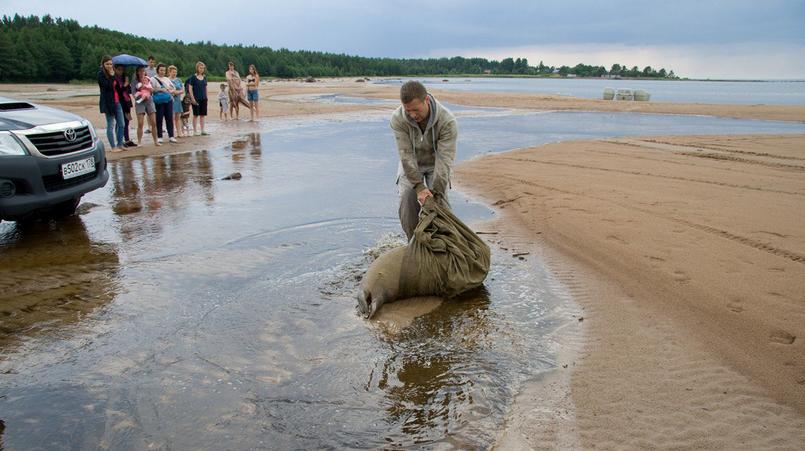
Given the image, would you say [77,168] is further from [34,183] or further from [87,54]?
[87,54]

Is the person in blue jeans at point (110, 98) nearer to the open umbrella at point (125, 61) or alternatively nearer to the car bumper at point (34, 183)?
the open umbrella at point (125, 61)

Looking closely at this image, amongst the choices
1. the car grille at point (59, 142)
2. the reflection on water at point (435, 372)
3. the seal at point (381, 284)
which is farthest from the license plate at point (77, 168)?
the reflection on water at point (435, 372)

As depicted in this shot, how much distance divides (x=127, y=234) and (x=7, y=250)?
3.97ft

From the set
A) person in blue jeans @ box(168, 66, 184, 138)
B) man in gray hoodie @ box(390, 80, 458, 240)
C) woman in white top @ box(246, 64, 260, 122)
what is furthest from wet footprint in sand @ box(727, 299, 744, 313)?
woman in white top @ box(246, 64, 260, 122)

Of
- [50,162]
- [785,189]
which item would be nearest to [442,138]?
[50,162]

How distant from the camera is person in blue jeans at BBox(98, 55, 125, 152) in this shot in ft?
38.2

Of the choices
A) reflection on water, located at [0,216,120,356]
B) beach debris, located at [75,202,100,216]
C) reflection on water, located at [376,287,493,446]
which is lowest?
beach debris, located at [75,202,100,216]

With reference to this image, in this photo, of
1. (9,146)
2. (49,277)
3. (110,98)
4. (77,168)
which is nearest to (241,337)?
(49,277)

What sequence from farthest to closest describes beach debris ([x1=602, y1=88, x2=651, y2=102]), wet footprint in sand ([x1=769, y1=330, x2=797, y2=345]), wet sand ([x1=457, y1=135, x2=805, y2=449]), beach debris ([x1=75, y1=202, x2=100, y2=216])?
beach debris ([x1=602, y1=88, x2=651, y2=102]) → beach debris ([x1=75, y1=202, x2=100, y2=216]) → wet footprint in sand ([x1=769, y1=330, x2=797, y2=345]) → wet sand ([x1=457, y1=135, x2=805, y2=449])

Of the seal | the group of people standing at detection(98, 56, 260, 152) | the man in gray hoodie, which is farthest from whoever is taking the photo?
the group of people standing at detection(98, 56, 260, 152)

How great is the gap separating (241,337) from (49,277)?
2475 mm

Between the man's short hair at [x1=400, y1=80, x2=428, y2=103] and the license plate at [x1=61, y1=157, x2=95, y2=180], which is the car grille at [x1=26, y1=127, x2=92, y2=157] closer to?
the license plate at [x1=61, y1=157, x2=95, y2=180]

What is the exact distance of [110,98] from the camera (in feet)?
38.7

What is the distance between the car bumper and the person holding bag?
7.26 meters
